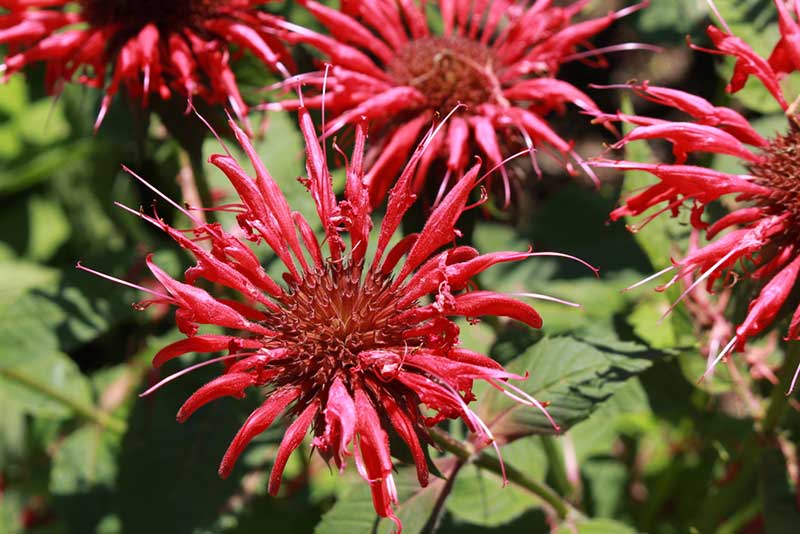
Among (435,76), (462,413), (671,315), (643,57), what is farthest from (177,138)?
(643,57)

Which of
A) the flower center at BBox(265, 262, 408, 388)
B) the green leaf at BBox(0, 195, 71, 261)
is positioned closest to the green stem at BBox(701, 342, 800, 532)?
the flower center at BBox(265, 262, 408, 388)

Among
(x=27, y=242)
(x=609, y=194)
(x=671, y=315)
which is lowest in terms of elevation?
(x=27, y=242)

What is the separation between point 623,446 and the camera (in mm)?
2557

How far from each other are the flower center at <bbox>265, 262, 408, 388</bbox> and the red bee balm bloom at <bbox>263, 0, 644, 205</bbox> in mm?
242

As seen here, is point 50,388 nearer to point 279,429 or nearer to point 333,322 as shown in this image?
point 279,429

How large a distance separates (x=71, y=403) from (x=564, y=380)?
4.35 feet

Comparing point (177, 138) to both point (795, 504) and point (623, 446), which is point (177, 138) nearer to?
point (795, 504)

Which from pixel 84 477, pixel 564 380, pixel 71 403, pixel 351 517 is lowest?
pixel 84 477

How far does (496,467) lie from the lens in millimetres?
1365

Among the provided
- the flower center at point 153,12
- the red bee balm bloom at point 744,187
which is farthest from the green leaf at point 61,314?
the red bee balm bloom at point 744,187

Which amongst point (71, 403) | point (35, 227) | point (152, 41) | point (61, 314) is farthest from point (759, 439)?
point (35, 227)

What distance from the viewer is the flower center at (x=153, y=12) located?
172cm

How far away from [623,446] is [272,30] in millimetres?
1599

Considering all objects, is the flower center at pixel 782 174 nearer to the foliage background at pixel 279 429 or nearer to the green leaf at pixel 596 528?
the foliage background at pixel 279 429
